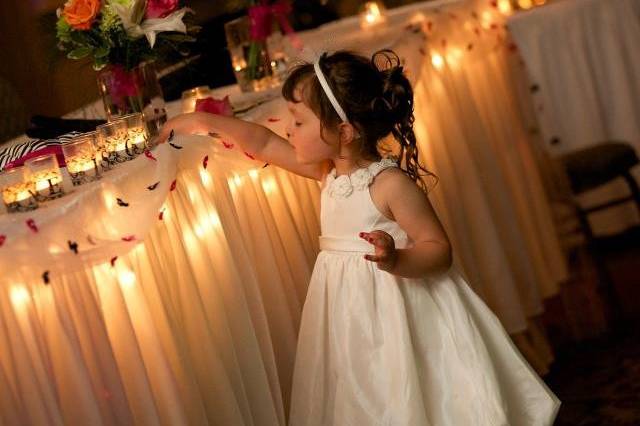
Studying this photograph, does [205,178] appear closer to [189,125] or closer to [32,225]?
[189,125]

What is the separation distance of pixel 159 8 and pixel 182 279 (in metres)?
0.67

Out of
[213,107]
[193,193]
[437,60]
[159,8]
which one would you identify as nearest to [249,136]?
[213,107]

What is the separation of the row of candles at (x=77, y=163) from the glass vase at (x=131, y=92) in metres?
0.20

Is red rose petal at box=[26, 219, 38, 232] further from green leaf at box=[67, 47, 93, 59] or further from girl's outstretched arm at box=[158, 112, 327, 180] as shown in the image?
green leaf at box=[67, 47, 93, 59]

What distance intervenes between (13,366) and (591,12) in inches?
136

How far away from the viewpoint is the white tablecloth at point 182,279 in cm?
→ 150

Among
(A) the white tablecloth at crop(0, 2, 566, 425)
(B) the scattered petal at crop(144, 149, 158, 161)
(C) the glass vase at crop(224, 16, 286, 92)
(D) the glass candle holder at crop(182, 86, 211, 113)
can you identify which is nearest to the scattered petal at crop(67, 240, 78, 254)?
(A) the white tablecloth at crop(0, 2, 566, 425)

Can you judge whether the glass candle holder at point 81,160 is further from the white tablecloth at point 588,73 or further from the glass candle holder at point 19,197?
the white tablecloth at point 588,73

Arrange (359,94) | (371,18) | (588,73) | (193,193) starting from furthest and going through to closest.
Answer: (588,73)
(371,18)
(359,94)
(193,193)

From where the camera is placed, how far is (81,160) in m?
1.81

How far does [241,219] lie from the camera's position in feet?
6.65

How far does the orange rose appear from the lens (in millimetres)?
2037

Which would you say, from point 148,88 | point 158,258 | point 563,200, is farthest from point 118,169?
point 563,200

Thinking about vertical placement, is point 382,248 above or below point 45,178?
below
